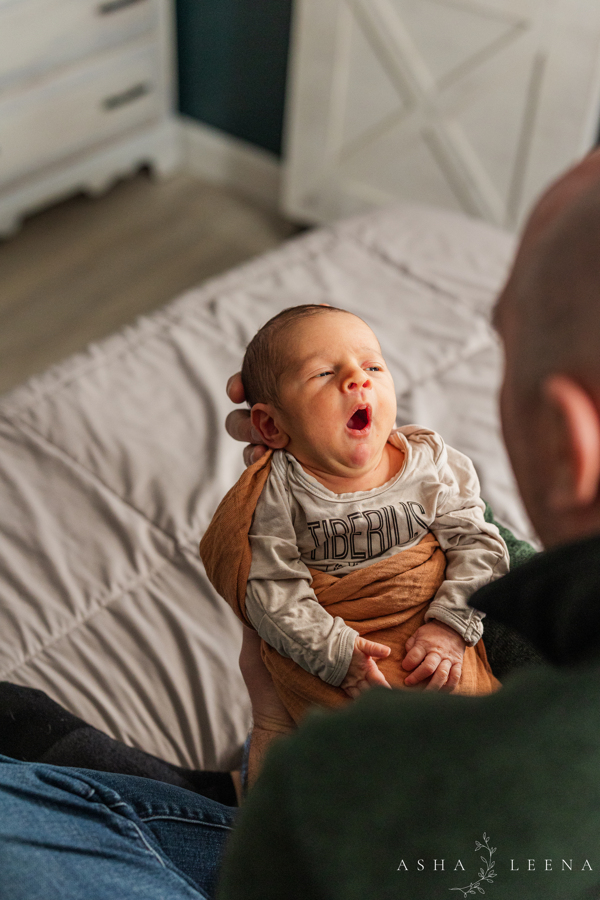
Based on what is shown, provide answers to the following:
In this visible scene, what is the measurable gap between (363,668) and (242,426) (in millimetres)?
271

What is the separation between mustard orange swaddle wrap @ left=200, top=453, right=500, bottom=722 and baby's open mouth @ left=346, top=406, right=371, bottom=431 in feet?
0.36

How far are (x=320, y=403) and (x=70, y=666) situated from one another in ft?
1.85

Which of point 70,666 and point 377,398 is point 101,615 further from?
point 377,398

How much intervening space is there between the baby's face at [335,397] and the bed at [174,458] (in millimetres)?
452

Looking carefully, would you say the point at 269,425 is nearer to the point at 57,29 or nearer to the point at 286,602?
the point at 286,602

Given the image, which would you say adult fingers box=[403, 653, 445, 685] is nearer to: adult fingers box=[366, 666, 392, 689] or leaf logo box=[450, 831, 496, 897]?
adult fingers box=[366, 666, 392, 689]

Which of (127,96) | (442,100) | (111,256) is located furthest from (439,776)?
(127,96)

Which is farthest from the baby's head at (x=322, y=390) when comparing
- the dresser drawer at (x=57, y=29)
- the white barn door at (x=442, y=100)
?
the dresser drawer at (x=57, y=29)

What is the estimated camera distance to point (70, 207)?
124 inches

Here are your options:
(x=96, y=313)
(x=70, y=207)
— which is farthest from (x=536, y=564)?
(x=70, y=207)

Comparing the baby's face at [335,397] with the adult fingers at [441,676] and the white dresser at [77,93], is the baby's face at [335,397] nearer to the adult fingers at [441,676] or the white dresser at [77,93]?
the adult fingers at [441,676]

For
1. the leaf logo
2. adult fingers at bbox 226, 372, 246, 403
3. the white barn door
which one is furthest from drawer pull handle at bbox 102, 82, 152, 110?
the leaf logo

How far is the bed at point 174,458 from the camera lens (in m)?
1.08

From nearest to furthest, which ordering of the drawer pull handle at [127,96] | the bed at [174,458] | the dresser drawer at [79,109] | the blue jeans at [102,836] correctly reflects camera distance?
the blue jeans at [102,836], the bed at [174,458], the dresser drawer at [79,109], the drawer pull handle at [127,96]
